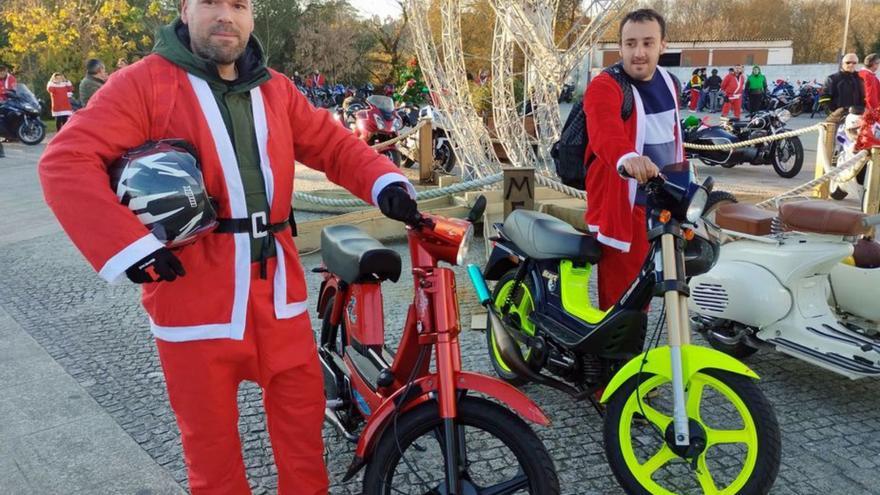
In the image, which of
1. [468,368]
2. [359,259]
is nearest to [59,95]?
[468,368]

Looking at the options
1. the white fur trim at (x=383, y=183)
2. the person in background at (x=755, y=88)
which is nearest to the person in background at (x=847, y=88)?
the white fur trim at (x=383, y=183)

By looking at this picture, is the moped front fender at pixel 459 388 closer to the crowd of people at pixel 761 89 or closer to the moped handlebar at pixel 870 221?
Answer: the moped handlebar at pixel 870 221

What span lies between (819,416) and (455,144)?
501 centimetres

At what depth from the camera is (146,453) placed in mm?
2992

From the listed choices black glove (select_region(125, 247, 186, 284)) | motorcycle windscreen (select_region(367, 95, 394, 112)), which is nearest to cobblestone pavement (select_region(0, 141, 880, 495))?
black glove (select_region(125, 247, 186, 284))

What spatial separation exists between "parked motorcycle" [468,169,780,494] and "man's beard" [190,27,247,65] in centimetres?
131

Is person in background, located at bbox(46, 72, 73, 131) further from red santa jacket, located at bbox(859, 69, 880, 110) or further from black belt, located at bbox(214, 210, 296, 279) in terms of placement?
black belt, located at bbox(214, 210, 296, 279)

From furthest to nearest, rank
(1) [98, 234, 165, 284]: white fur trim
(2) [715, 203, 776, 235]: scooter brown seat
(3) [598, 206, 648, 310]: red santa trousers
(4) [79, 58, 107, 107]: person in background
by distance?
(4) [79, 58, 107, 107]: person in background < (2) [715, 203, 776, 235]: scooter brown seat < (3) [598, 206, 648, 310]: red santa trousers < (1) [98, 234, 165, 284]: white fur trim

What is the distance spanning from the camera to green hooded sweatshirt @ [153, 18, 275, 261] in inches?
79.6

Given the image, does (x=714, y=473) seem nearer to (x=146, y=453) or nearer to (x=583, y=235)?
(x=583, y=235)

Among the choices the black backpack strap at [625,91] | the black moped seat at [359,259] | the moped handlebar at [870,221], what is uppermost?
the black backpack strap at [625,91]

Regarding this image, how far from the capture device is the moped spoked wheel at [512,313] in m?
3.53

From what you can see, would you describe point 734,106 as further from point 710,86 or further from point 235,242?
point 235,242

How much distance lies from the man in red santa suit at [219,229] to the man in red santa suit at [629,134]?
3.67 ft
